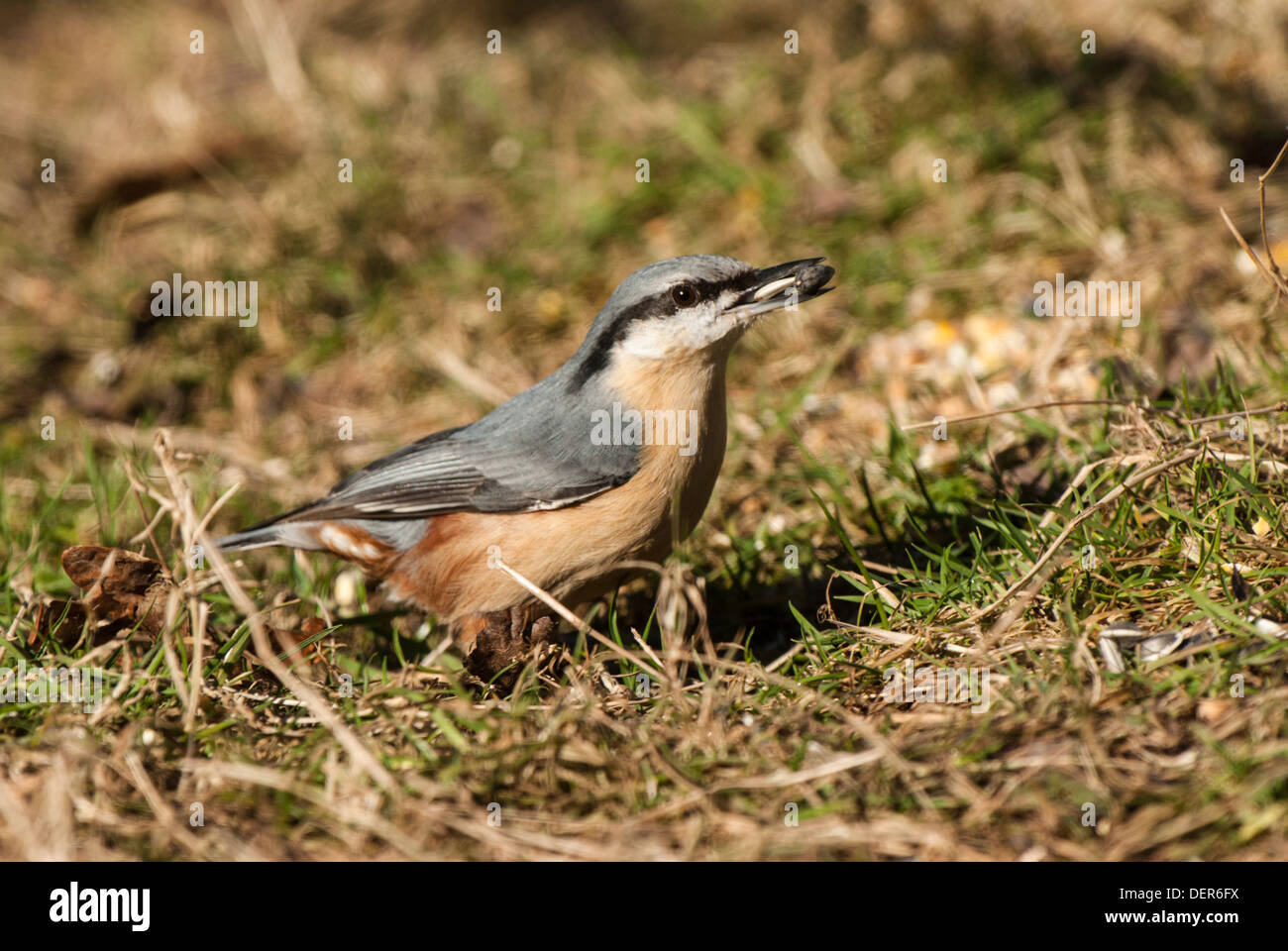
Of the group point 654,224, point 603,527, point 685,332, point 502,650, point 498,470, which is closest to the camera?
point 502,650

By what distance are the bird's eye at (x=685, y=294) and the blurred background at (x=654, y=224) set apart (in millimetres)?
1156

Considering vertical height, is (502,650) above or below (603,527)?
below

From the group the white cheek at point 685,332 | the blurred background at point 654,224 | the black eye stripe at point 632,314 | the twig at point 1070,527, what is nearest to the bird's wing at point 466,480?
the black eye stripe at point 632,314

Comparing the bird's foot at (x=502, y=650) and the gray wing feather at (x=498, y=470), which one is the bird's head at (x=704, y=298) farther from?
the bird's foot at (x=502, y=650)

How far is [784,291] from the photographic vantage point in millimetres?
4129

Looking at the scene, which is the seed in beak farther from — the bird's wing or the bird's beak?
the bird's wing

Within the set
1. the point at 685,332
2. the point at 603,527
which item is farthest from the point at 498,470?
the point at 685,332

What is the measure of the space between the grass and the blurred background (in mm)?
31

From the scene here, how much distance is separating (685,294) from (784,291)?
35cm

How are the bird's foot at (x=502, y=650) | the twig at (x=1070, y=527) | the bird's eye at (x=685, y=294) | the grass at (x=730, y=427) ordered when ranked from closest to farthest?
1. the grass at (x=730, y=427)
2. the twig at (x=1070, y=527)
3. the bird's foot at (x=502, y=650)
4. the bird's eye at (x=685, y=294)

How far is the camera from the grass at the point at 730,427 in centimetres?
302

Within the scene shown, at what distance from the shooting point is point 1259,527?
11.8ft

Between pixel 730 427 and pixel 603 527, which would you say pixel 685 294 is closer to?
pixel 603 527

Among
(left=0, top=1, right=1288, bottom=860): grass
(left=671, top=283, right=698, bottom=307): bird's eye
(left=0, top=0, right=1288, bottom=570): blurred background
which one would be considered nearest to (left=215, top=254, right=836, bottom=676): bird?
(left=671, top=283, right=698, bottom=307): bird's eye
